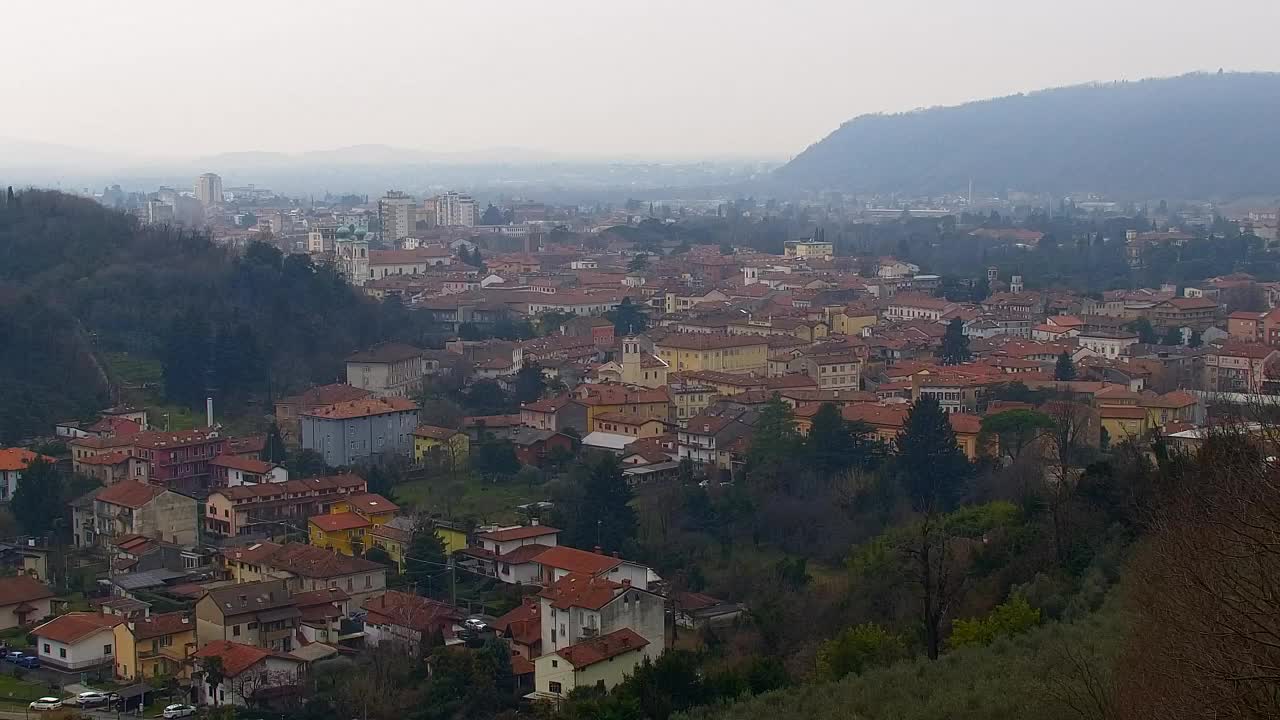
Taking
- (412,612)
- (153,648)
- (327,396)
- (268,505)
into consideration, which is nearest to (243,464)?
(268,505)

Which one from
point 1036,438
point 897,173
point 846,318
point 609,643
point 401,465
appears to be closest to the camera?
point 609,643

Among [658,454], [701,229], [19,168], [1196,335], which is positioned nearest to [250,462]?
[658,454]

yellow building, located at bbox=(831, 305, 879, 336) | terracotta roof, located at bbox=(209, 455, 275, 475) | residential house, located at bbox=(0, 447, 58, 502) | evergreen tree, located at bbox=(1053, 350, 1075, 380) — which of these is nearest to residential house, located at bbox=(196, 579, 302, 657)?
terracotta roof, located at bbox=(209, 455, 275, 475)

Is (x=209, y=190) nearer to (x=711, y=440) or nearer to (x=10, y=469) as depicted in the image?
(x=10, y=469)

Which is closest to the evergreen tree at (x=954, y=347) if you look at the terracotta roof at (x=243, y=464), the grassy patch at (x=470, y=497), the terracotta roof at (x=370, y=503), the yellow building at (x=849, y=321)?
the yellow building at (x=849, y=321)

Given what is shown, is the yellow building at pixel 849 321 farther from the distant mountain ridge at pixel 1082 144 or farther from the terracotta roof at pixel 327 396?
the distant mountain ridge at pixel 1082 144

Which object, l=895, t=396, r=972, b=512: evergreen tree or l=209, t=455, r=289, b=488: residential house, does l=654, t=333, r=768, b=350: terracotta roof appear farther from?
l=209, t=455, r=289, b=488: residential house

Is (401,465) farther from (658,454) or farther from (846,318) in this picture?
(846,318)
